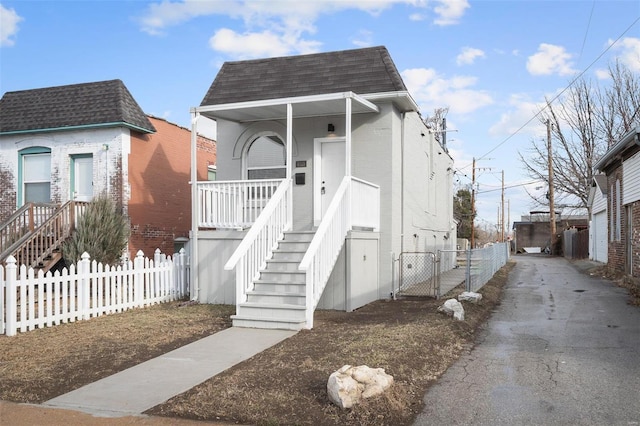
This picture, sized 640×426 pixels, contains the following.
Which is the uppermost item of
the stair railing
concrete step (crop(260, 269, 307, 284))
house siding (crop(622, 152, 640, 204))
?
house siding (crop(622, 152, 640, 204))

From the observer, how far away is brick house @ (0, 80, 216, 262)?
16172mm

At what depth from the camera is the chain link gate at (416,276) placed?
12938 millimetres

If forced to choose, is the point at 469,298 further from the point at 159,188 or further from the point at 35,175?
the point at 35,175

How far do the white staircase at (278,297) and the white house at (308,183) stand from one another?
2cm

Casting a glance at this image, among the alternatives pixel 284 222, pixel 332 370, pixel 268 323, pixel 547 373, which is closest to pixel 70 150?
pixel 284 222

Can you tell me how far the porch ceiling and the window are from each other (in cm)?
660

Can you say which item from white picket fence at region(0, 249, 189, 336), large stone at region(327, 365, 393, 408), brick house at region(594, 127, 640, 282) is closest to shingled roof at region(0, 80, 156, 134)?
white picket fence at region(0, 249, 189, 336)

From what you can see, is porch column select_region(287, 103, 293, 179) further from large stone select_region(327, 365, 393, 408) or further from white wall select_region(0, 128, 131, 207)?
large stone select_region(327, 365, 393, 408)

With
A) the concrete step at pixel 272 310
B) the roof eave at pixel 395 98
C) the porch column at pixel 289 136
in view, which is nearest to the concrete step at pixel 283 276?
the concrete step at pixel 272 310

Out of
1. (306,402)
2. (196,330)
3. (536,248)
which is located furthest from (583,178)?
(306,402)

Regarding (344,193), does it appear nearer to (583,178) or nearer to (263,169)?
(263,169)

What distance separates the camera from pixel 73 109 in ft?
55.1

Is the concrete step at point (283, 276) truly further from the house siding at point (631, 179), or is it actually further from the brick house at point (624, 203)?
the house siding at point (631, 179)

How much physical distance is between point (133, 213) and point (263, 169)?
5.07 metres
